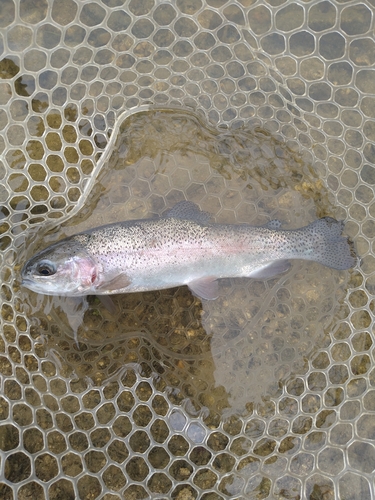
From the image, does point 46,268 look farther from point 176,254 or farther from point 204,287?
point 204,287

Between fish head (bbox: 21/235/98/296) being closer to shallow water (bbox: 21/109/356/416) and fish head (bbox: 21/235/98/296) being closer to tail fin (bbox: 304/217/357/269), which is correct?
shallow water (bbox: 21/109/356/416)

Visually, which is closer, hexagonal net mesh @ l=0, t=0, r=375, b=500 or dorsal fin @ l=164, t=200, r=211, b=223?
hexagonal net mesh @ l=0, t=0, r=375, b=500

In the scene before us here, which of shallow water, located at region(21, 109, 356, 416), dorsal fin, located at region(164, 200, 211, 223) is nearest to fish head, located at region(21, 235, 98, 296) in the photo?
shallow water, located at region(21, 109, 356, 416)

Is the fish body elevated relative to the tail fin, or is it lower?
lower

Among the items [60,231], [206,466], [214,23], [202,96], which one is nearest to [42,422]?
[206,466]

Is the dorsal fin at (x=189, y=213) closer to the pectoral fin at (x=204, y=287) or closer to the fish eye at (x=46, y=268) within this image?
the pectoral fin at (x=204, y=287)

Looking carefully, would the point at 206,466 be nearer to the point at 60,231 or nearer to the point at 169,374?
the point at 169,374

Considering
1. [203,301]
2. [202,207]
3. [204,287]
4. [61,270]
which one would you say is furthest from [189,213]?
[61,270]
